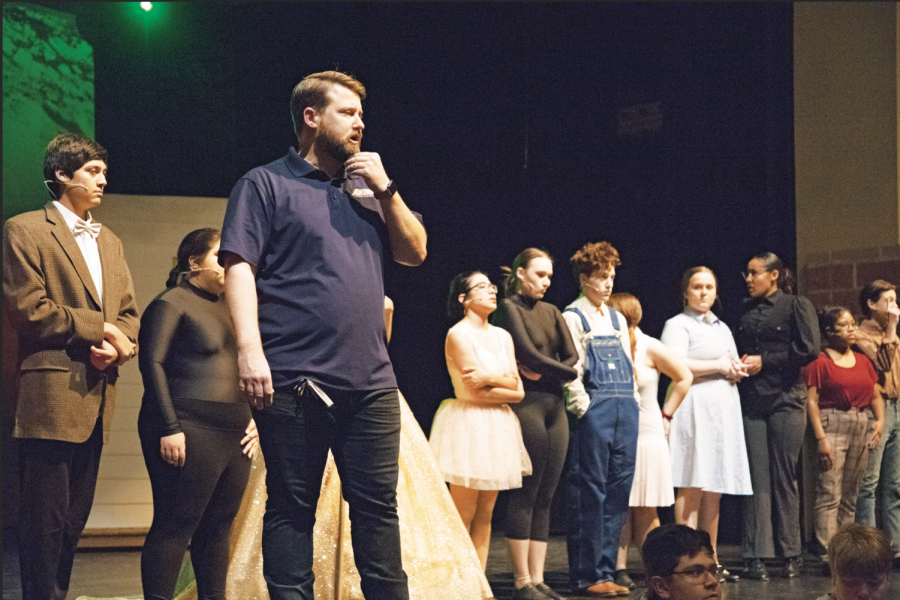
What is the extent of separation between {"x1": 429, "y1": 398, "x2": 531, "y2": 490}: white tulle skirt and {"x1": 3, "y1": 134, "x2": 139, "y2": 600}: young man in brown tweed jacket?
154 cm

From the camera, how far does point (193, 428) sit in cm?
316

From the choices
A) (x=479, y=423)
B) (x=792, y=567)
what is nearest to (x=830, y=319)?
(x=792, y=567)

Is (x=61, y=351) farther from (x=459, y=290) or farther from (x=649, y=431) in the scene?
(x=649, y=431)

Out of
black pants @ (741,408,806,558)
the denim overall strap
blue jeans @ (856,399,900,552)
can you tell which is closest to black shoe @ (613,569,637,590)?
black pants @ (741,408,806,558)

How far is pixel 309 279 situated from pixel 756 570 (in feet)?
11.4

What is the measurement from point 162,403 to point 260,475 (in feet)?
2.54

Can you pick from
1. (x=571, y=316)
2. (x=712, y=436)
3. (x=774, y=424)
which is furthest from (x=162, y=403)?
(x=774, y=424)

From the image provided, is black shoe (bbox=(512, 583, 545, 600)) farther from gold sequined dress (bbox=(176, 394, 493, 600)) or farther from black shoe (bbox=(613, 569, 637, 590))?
black shoe (bbox=(613, 569, 637, 590))

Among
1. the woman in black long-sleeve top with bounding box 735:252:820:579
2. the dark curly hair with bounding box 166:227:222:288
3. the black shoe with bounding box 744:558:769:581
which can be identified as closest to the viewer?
the dark curly hair with bounding box 166:227:222:288

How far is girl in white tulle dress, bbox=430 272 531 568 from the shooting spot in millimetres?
4164

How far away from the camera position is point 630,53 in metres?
6.96

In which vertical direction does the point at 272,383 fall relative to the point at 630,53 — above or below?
below

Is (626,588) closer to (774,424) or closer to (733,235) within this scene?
(774,424)

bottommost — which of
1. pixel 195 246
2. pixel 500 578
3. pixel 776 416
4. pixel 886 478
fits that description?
pixel 500 578
